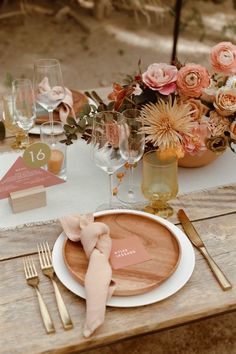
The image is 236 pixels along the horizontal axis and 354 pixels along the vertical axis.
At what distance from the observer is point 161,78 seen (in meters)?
1.36

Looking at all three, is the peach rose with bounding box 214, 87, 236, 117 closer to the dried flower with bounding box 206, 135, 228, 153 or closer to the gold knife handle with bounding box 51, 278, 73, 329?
the dried flower with bounding box 206, 135, 228, 153

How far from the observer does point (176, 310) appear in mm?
→ 1001

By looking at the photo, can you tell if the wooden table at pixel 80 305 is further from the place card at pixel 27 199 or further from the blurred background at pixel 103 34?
the blurred background at pixel 103 34

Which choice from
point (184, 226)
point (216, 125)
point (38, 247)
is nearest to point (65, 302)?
point (38, 247)

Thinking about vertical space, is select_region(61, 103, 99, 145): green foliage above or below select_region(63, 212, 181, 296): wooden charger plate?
above

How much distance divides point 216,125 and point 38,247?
1.81ft

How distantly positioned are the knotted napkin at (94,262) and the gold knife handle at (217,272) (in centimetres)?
21

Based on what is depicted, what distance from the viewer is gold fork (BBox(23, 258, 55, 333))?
961 mm

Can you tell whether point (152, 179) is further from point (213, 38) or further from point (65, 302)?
point (213, 38)

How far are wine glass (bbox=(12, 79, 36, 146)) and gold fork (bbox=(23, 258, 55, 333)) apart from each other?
0.52 meters

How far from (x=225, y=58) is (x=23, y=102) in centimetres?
57

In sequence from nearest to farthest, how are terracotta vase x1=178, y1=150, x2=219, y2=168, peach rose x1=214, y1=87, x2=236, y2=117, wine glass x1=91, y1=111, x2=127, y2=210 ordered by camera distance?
wine glass x1=91, y1=111, x2=127, y2=210
peach rose x1=214, y1=87, x2=236, y2=117
terracotta vase x1=178, y1=150, x2=219, y2=168

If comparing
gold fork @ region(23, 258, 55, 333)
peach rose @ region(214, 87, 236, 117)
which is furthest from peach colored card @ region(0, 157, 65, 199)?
peach rose @ region(214, 87, 236, 117)

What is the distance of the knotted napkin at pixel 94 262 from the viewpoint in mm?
951
